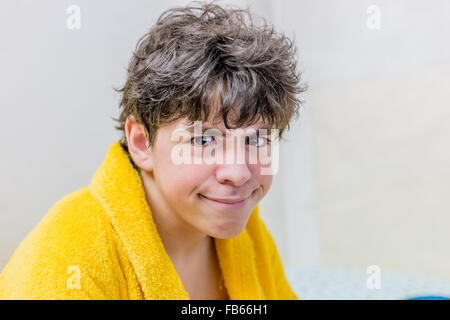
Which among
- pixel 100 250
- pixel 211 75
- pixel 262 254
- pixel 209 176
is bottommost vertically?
pixel 262 254

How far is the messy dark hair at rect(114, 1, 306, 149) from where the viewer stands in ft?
2.32

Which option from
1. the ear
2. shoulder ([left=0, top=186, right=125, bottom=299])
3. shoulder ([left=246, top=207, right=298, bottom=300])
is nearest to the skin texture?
the ear

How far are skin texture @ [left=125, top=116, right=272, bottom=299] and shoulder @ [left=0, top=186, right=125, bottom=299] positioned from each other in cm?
10

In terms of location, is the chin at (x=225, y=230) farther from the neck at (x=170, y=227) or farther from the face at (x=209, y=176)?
the neck at (x=170, y=227)

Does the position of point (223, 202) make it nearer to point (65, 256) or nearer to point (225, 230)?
point (225, 230)

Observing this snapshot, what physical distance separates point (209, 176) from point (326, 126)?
0.98 m

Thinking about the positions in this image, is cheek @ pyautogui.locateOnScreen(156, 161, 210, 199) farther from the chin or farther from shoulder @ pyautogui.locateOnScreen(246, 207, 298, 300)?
shoulder @ pyautogui.locateOnScreen(246, 207, 298, 300)

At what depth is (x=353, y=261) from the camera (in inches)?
63.9

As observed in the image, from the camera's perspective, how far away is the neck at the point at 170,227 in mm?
839

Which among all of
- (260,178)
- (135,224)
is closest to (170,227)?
(135,224)

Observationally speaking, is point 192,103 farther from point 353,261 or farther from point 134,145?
point 353,261

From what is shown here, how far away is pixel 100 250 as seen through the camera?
74 centimetres

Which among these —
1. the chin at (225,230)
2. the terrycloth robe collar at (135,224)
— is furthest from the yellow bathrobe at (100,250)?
the chin at (225,230)

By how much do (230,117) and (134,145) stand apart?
0.64ft
